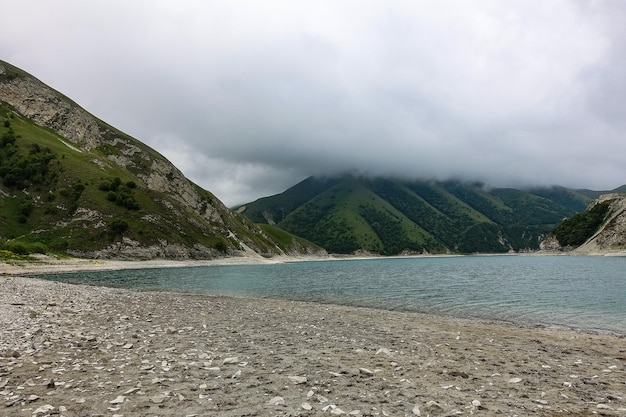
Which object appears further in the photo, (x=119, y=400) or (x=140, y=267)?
(x=140, y=267)

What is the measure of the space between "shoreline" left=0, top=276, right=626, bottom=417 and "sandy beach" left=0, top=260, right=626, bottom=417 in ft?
0.17

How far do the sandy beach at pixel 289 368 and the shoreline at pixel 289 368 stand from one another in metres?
0.05

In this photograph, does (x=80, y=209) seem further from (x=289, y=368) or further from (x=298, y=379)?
(x=298, y=379)

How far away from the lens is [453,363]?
48.1ft

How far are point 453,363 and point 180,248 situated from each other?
442 feet

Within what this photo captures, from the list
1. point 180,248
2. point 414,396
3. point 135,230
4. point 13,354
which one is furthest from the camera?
point 180,248

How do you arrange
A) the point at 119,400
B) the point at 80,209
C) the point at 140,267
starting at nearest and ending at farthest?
the point at 119,400, the point at 140,267, the point at 80,209

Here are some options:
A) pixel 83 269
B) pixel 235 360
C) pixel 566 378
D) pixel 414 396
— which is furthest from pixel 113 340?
pixel 83 269

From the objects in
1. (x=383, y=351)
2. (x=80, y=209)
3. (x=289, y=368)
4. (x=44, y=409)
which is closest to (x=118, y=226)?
(x=80, y=209)

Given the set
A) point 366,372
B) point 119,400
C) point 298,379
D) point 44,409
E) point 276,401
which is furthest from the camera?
point 366,372

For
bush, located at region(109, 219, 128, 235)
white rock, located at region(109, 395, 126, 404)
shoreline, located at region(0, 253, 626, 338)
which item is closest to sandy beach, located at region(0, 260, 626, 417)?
white rock, located at region(109, 395, 126, 404)

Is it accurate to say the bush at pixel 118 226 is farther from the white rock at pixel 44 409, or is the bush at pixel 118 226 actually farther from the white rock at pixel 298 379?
the white rock at pixel 44 409

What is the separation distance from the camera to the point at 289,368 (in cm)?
1334

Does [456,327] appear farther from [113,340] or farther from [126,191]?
[126,191]
